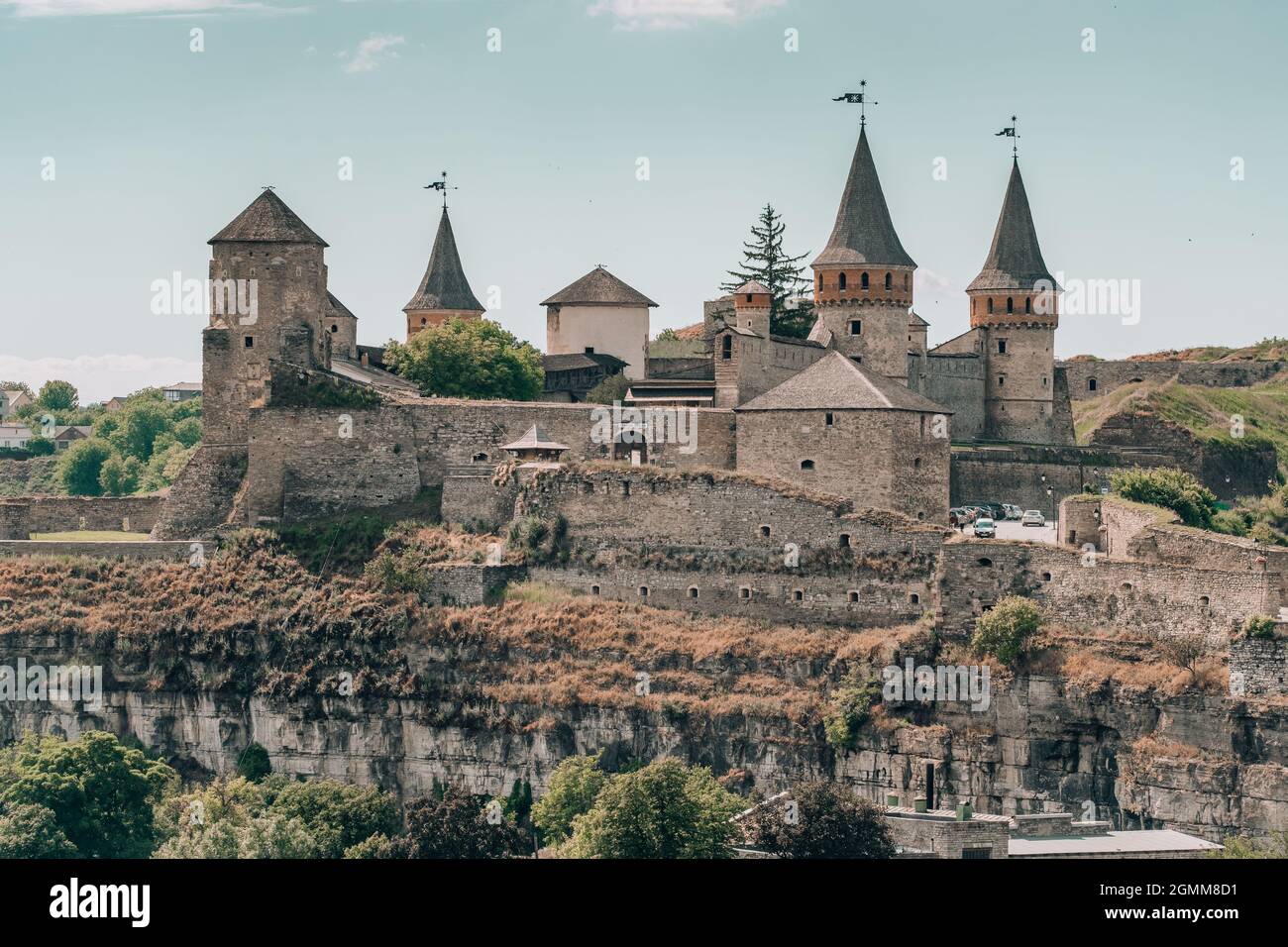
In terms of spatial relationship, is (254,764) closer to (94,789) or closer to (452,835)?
(94,789)

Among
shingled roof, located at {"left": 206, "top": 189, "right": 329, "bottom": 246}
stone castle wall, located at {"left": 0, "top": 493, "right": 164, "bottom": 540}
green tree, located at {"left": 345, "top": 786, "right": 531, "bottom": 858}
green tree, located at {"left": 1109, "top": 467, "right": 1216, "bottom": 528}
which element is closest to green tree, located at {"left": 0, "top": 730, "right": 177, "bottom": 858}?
green tree, located at {"left": 345, "top": 786, "right": 531, "bottom": 858}

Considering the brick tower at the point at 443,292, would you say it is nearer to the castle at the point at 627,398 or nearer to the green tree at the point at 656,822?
the castle at the point at 627,398

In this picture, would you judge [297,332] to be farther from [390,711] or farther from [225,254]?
[390,711]

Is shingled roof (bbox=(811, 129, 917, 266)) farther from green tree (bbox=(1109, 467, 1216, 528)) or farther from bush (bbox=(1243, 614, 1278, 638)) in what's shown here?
bush (bbox=(1243, 614, 1278, 638))

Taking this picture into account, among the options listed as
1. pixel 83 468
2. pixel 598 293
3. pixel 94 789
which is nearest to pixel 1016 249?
pixel 598 293
